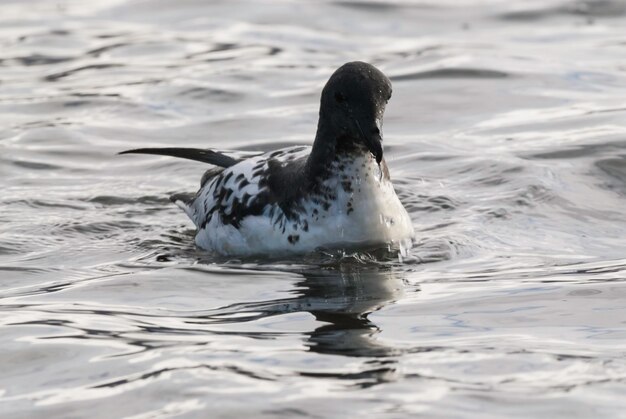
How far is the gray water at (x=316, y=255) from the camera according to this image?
6.04 meters

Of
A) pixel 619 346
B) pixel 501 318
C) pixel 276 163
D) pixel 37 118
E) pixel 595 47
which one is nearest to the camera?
pixel 619 346

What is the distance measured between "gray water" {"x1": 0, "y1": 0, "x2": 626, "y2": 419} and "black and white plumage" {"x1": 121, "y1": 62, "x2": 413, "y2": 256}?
0.55ft

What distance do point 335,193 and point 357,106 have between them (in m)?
0.57

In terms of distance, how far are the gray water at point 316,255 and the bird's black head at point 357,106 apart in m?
0.75

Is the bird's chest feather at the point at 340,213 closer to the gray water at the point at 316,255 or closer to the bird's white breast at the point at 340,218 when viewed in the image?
the bird's white breast at the point at 340,218

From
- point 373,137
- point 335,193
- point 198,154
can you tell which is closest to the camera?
point 373,137

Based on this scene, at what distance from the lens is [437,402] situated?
18.8 feet

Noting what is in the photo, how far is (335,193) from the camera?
27.2 ft

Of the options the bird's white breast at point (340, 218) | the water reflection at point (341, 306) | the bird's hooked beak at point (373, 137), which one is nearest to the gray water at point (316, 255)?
the water reflection at point (341, 306)

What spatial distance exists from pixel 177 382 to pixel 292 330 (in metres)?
0.99

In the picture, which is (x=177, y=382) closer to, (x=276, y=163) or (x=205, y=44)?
(x=276, y=163)

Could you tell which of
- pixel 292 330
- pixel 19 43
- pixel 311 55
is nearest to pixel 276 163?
pixel 292 330

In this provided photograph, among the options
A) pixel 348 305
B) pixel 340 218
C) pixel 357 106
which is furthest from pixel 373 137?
pixel 348 305

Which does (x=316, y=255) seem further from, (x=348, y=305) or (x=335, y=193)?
(x=348, y=305)
